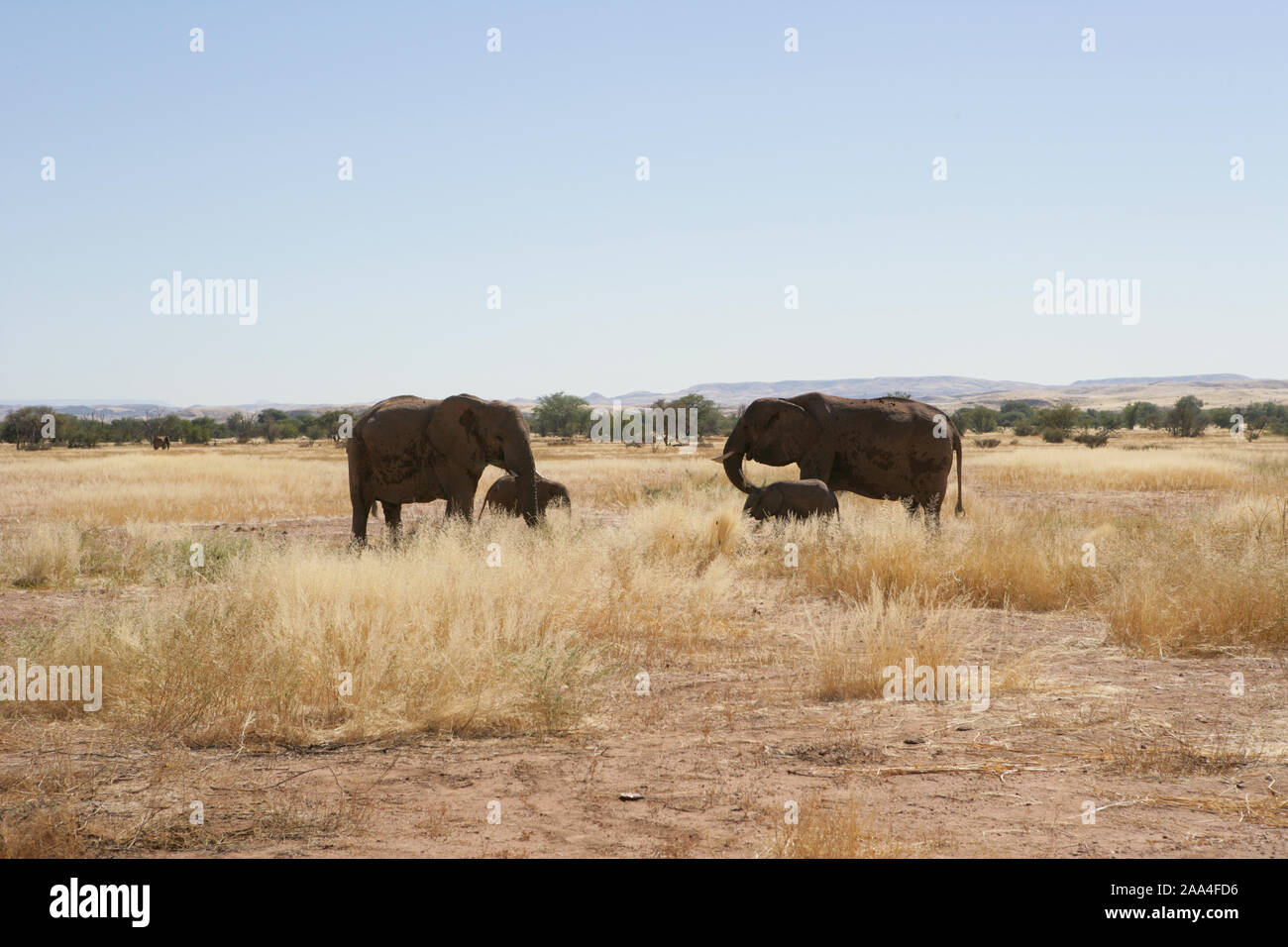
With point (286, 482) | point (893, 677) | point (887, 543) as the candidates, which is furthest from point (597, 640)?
point (286, 482)

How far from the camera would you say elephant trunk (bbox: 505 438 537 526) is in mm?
13383

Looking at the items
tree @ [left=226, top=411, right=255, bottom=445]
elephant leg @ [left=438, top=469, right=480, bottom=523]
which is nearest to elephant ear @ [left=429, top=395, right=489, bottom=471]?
elephant leg @ [left=438, top=469, right=480, bottom=523]

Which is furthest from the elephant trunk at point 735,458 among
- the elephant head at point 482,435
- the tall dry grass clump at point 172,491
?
the tall dry grass clump at point 172,491

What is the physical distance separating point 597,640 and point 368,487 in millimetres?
6274

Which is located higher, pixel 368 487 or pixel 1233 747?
pixel 368 487

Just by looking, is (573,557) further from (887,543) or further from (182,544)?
(182,544)

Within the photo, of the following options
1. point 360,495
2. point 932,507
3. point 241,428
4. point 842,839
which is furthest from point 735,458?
point 241,428

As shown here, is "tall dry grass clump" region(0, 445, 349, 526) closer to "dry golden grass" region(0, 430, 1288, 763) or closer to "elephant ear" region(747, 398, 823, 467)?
"dry golden grass" region(0, 430, 1288, 763)

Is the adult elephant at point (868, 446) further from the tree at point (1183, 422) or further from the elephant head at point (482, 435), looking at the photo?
the tree at point (1183, 422)

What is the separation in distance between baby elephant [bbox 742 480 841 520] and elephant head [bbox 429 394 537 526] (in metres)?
3.17
